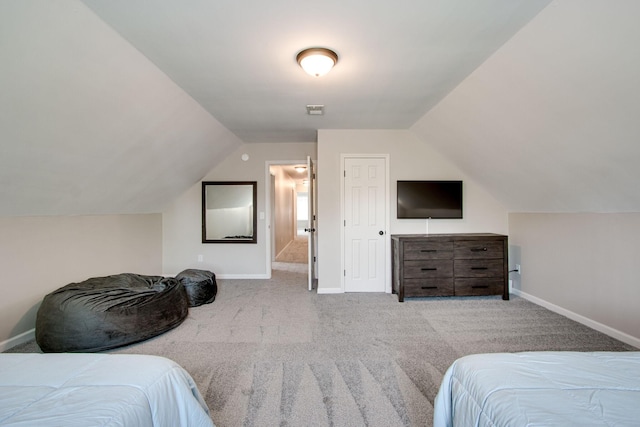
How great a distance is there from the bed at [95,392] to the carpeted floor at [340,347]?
638 mm

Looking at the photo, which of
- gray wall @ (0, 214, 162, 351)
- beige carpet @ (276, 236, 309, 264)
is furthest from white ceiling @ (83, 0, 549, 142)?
beige carpet @ (276, 236, 309, 264)

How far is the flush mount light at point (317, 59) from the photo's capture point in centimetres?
213

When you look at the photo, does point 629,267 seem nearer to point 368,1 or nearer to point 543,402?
point 543,402

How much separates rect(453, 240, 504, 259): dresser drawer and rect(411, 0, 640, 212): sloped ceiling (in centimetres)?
68

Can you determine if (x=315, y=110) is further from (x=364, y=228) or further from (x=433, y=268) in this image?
(x=433, y=268)

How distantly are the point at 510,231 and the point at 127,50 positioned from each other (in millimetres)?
4887

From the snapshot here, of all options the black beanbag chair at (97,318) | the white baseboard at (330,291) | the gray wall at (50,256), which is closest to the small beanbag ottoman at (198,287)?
the black beanbag chair at (97,318)

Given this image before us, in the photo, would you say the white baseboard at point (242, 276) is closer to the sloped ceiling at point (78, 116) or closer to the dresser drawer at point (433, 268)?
the sloped ceiling at point (78, 116)

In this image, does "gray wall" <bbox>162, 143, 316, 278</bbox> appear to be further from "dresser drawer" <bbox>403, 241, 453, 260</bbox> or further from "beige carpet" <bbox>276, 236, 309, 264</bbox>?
"dresser drawer" <bbox>403, 241, 453, 260</bbox>

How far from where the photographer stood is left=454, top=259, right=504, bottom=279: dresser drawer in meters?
3.77

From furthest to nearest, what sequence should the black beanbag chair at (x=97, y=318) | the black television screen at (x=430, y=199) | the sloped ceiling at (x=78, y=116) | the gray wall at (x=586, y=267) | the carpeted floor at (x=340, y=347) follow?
the black television screen at (x=430, y=199)
the gray wall at (x=586, y=267)
the black beanbag chair at (x=97, y=318)
the carpeted floor at (x=340, y=347)
the sloped ceiling at (x=78, y=116)

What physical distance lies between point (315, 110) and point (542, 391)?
10.3 ft

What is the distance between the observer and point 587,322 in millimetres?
2953

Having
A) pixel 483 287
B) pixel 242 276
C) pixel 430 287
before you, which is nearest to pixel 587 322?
pixel 483 287
